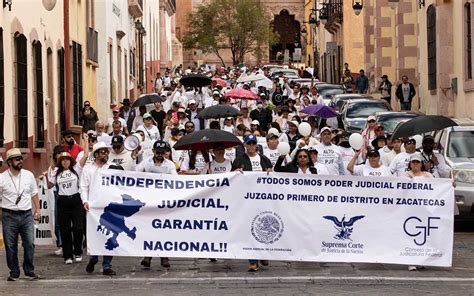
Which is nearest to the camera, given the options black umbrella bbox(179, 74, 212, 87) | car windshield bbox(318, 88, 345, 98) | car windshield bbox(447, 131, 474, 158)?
car windshield bbox(447, 131, 474, 158)

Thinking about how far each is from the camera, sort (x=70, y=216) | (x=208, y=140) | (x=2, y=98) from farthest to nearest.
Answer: (x=2, y=98)
(x=208, y=140)
(x=70, y=216)

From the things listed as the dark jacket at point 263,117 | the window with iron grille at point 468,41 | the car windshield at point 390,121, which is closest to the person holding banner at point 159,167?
the car windshield at point 390,121

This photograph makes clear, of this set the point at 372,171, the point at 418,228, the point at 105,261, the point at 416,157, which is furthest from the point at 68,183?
the point at 416,157

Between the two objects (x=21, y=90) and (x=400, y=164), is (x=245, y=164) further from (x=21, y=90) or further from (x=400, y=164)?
(x=21, y=90)

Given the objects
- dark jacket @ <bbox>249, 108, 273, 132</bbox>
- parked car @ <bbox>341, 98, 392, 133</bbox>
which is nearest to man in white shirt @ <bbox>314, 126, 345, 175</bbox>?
dark jacket @ <bbox>249, 108, 273, 132</bbox>

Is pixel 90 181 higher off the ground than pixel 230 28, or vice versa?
pixel 230 28

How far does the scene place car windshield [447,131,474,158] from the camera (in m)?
21.6

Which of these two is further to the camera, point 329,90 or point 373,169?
point 329,90

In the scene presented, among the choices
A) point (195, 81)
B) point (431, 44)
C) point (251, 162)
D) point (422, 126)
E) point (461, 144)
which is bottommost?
point (251, 162)

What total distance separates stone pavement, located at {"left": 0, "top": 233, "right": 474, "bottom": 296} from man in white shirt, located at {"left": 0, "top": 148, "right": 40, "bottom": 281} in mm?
249

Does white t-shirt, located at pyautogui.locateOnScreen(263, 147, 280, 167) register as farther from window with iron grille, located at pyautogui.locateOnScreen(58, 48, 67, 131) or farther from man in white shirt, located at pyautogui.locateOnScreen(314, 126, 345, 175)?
window with iron grille, located at pyautogui.locateOnScreen(58, 48, 67, 131)

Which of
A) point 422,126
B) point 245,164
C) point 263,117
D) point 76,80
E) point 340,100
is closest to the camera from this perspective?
point 245,164

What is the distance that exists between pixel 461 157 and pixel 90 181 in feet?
24.7

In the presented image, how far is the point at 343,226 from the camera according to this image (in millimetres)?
16516
